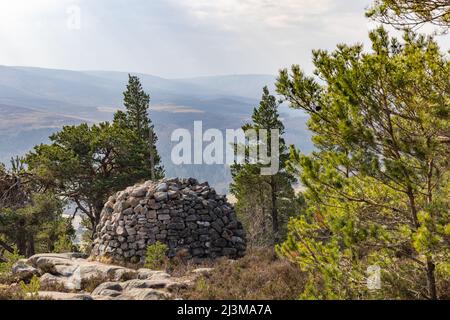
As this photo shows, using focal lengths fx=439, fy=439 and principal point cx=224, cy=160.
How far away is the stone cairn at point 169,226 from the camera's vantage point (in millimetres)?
17219

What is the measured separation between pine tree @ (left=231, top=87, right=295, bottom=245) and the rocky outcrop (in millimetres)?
16965

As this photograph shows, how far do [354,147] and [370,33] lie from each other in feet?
6.56

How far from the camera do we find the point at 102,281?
12492 millimetres

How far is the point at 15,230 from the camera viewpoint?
2359cm

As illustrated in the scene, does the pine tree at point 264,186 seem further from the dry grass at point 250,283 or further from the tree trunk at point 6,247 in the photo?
the dry grass at point 250,283

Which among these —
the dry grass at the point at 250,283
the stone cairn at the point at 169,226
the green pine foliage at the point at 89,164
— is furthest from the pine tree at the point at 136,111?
the dry grass at the point at 250,283

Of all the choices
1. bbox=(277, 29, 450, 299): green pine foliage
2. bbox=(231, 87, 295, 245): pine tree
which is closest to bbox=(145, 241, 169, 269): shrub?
bbox=(277, 29, 450, 299): green pine foliage

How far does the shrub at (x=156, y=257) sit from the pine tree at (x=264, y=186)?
14.7 meters

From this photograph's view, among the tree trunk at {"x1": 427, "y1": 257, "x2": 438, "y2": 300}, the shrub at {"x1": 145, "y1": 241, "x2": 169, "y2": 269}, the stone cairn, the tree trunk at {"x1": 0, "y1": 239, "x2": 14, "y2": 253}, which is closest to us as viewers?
the tree trunk at {"x1": 427, "y1": 257, "x2": 438, "y2": 300}

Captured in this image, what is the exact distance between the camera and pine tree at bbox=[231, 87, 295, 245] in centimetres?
3152

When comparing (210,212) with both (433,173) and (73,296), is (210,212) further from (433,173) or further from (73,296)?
(433,173)

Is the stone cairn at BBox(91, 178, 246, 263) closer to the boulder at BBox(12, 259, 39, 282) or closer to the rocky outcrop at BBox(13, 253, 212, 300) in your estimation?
the rocky outcrop at BBox(13, 253, 212, 300)

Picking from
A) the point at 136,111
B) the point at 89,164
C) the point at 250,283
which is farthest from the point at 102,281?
the point at 136,111
